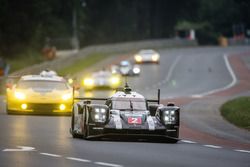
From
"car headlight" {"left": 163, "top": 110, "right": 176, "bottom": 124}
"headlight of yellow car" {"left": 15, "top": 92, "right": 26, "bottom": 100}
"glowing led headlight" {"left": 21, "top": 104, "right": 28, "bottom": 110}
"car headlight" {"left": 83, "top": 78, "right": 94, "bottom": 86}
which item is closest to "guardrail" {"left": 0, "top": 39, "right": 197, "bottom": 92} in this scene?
"car headlight" {"left": 83, "top": 78, "right": 94, "bottom": 86}

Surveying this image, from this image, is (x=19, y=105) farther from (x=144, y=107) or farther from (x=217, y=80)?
(x=217, y=80)

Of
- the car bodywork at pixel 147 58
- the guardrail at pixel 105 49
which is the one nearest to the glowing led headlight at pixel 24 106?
the guardrail at pixel 105 49

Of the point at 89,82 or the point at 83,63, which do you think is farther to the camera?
the point at 83,63

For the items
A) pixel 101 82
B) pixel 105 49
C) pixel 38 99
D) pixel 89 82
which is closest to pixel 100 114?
pixel 38 99

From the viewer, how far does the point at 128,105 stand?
21.7m

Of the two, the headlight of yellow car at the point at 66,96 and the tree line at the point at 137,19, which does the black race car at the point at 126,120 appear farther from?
the tree line at the point at 137,19

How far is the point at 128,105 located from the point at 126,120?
3.39 feet

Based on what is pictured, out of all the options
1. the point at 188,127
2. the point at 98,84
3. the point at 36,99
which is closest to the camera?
the point at 188,127

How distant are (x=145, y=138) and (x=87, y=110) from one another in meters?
1.48

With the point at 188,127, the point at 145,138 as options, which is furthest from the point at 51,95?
the point at 145,138

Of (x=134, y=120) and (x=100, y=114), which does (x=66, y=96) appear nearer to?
(x=100, y=114)

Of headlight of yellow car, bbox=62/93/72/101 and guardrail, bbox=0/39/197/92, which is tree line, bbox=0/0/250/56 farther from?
headlight of yellow car, bbox=62/93/72/101

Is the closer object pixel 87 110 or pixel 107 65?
pixel 87 110

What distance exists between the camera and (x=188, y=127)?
1094 inches
